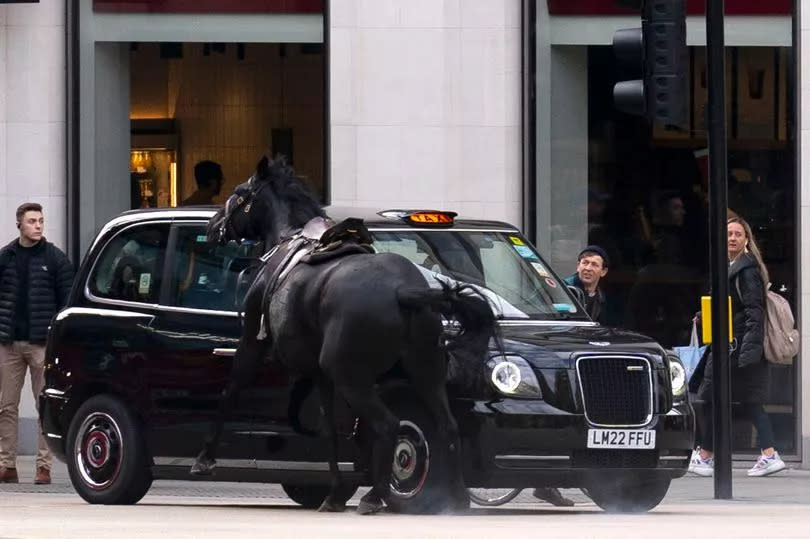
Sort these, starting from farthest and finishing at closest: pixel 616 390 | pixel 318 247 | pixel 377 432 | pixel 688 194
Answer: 1. pixel 688 194
2. pixel 318 247
3. pixel 616 390
4. pixel 377 432

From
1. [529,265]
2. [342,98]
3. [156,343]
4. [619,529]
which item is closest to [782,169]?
[342,98]

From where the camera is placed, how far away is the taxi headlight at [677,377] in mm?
11694

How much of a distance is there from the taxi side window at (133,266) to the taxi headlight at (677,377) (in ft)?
9.98

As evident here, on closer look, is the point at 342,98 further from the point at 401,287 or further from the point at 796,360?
the point at 401,287

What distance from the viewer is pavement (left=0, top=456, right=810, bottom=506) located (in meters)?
14.1

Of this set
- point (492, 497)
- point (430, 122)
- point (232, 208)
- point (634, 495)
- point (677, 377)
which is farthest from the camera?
point (430, 122)

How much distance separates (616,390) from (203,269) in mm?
2707

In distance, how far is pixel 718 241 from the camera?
44.0ft

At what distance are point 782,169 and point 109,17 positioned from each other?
19.0ft

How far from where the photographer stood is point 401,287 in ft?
35.8

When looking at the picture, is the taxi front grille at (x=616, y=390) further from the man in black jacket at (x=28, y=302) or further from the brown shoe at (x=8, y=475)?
the brown shoe at (x=8, y=475)

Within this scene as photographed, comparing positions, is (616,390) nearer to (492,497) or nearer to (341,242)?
(341,242)

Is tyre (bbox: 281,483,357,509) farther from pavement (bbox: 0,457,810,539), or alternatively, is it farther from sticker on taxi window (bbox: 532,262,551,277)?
sticker on taxi window (bbox: 532,262,551,277)

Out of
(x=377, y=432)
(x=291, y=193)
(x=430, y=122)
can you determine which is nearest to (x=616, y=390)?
(x=377, y=432)
